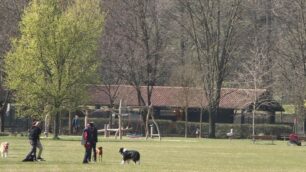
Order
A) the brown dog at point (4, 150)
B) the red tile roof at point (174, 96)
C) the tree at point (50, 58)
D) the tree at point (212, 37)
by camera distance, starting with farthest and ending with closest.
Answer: the red tile roof at point (174, 96)
the tree at point (212, 37)
the tree at point (50, 58)
the brown dog at point (4, 150)

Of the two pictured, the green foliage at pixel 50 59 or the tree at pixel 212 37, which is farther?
the tree at pixel 212 37

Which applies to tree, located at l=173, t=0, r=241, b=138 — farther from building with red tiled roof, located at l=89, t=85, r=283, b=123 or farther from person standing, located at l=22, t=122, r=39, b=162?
person standing, located at l=22, t=122, r=39, b=162

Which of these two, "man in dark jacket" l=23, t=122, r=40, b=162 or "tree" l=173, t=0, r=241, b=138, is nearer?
"man in dark jacket" l=23, t=122, r=40, b=162

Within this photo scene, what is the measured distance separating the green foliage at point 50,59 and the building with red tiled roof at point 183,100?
18.3 metres

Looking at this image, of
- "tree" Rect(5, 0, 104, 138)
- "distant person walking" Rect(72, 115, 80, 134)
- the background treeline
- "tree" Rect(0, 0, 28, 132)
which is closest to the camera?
"tree" Rect(5, 0, 104, 138)

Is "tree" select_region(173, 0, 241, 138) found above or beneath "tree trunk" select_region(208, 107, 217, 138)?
above

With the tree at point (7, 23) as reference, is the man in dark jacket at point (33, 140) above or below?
below

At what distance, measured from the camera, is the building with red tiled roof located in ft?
296

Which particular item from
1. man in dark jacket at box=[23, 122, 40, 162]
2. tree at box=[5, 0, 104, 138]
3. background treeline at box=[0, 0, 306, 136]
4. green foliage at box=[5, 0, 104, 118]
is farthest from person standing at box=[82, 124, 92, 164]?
background treeline at box=[0, 0, 306, 136]

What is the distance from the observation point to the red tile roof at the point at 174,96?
296ft

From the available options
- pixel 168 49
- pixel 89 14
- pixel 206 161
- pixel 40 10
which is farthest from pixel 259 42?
pixel 206 161

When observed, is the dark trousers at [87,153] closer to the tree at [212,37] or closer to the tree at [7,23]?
the tree at [7,23]

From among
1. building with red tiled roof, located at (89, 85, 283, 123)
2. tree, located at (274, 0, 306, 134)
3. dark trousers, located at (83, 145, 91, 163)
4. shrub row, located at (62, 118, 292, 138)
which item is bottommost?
dark trousers, located at (83, 145, 91, 163)

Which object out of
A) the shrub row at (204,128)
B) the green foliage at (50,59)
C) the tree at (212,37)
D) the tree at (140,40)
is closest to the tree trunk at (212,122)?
the tree at (212,37)
